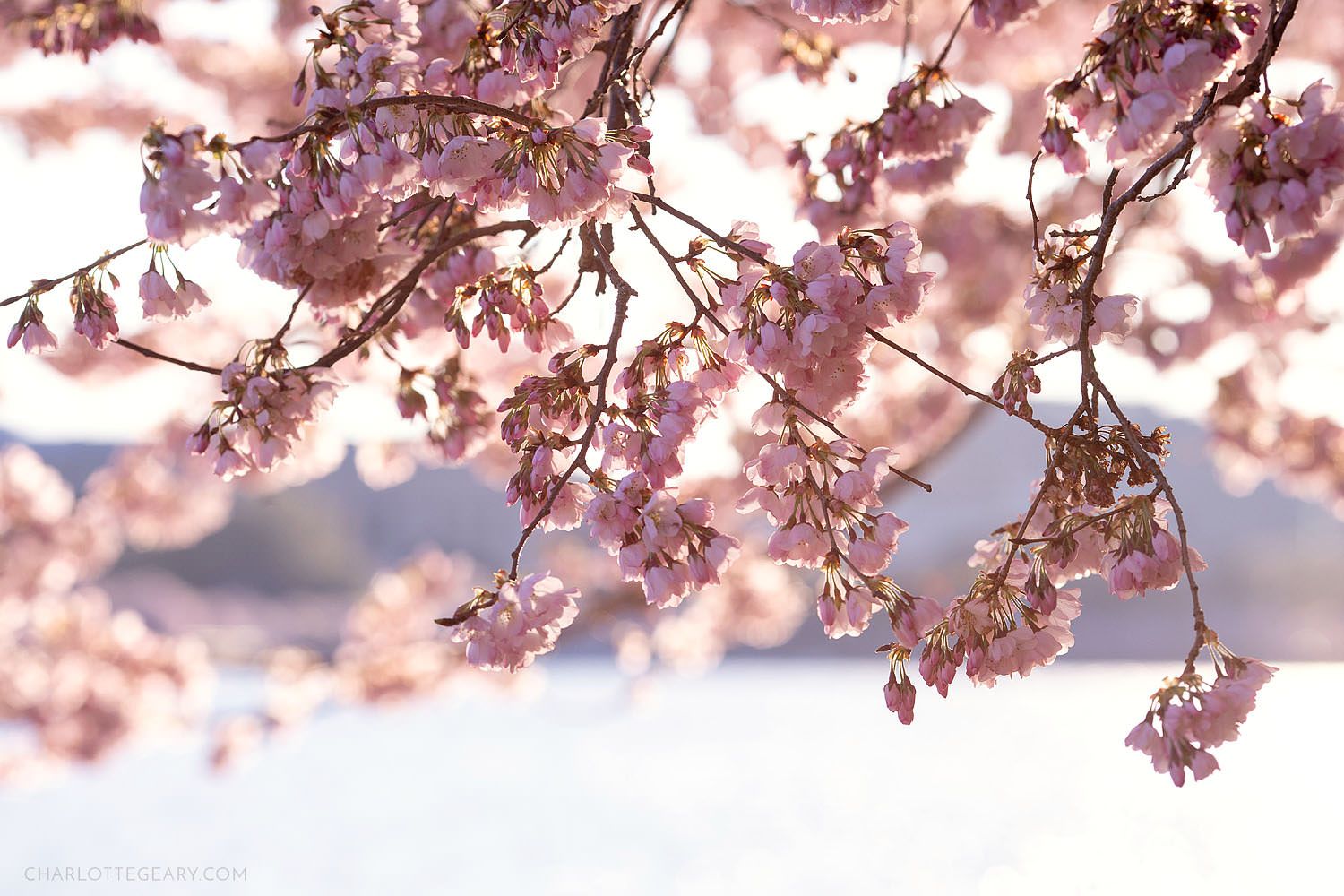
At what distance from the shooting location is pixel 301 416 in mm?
1075

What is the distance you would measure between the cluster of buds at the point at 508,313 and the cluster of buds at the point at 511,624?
257mm

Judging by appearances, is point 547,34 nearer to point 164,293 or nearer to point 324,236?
point 324,236

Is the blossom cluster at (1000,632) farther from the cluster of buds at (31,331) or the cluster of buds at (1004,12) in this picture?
the cluster of buds at (31,331)

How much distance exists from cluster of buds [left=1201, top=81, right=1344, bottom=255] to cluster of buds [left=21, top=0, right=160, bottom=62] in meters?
1.49

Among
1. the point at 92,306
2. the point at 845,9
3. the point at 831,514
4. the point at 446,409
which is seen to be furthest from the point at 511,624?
the point at 845,9

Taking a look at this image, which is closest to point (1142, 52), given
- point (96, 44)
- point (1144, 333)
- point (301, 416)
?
point (301, 416)

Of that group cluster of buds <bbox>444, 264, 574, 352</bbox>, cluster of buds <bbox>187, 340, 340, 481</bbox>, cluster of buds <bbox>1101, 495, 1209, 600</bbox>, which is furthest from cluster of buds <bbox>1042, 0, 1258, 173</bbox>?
cluster of buds <bbox>187, 340, 340, 481</bbox>

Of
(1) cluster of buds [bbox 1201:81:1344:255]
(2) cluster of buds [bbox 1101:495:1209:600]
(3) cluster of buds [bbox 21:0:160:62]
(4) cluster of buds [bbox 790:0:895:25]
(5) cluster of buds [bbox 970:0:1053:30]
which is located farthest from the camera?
(3) cluster of buds [bbox 21:0:160:62]

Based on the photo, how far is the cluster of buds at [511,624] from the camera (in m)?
0.99

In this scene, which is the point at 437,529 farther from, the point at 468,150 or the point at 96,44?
the point at 468,150

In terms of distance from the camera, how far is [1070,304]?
0.99 meters

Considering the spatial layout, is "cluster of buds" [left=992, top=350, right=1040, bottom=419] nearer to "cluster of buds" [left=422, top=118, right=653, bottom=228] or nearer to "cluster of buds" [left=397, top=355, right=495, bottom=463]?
"cluster of buds" [left=422, top=118, right=653, bottom=228]

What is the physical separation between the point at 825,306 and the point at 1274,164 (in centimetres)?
35

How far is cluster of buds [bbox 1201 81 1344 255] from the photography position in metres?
0.78
